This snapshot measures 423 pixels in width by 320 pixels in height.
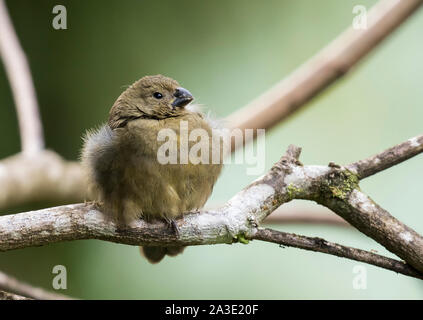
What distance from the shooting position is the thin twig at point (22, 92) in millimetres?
3414

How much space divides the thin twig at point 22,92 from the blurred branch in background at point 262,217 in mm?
1556

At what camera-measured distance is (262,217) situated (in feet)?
6.70

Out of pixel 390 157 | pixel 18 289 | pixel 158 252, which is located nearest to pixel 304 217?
pixel 158 252

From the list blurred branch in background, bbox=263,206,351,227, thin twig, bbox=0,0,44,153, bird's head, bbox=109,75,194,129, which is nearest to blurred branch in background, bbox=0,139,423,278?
bird's head, bbox=109,75,194,129

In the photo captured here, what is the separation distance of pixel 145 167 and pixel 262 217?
0.45 m

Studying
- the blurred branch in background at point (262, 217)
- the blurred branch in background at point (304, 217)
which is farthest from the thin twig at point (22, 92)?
the blurred branch in background at point (262, 217)

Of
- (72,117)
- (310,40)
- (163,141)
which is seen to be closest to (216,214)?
→ (163,141)

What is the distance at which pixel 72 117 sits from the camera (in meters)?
4.25

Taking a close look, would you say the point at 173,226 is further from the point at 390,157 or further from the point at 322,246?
the point at 390,157

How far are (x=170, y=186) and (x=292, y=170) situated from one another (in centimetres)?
44

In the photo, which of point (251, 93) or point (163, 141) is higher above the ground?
point (251, 93)

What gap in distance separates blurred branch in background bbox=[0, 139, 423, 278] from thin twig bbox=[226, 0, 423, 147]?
131 cm
